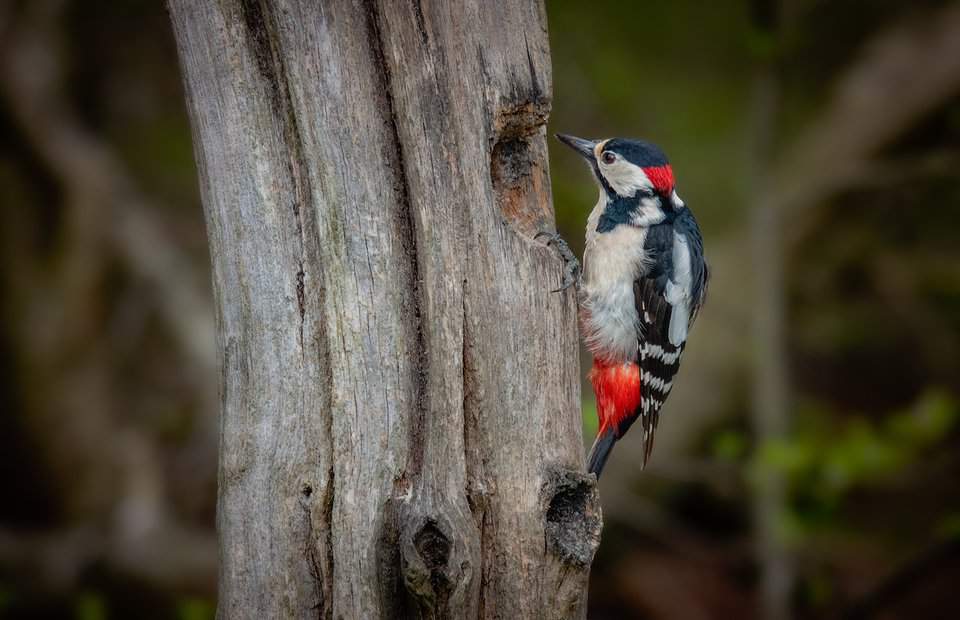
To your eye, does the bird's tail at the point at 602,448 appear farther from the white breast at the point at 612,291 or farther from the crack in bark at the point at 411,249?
the crack in bark at the point at 411,249

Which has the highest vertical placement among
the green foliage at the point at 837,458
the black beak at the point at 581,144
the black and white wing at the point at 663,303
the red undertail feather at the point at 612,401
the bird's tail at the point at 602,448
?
the black beak at the point at 581,144

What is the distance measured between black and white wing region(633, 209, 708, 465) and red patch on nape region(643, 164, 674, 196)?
13 cm

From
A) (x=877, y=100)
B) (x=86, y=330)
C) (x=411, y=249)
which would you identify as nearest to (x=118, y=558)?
(x=86, y=330)

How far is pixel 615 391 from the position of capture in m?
3.08

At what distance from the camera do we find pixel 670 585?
5562 mm

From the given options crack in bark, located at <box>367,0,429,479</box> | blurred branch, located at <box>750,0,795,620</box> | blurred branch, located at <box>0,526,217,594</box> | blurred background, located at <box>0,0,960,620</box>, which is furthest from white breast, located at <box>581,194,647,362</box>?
blurred branch, located at <box>0,526,217,594</box>

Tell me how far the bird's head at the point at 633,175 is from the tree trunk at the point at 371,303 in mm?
936

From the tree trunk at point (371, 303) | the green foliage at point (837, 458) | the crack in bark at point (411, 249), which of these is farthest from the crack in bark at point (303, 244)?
the green foliage at point (837, 458)

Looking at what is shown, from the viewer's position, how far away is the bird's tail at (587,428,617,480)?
9.62ft

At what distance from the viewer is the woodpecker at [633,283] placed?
3.09 metres

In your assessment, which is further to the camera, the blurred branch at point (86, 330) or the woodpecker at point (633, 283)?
the blurred branch at point (86, 330)

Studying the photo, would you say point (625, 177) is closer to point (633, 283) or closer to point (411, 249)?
point (633, 283)

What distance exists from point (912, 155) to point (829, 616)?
2547mm

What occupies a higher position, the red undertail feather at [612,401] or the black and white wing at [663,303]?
the black and white wing at [663,303]
